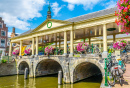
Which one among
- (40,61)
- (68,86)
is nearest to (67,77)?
(68,86)

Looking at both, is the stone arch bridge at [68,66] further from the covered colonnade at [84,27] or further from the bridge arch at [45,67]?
the covered colonnade at [84,27]

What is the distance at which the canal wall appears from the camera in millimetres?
25297

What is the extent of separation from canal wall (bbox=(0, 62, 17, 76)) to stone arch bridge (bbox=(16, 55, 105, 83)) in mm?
941

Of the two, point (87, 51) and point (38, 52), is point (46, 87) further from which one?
point (38, 52)

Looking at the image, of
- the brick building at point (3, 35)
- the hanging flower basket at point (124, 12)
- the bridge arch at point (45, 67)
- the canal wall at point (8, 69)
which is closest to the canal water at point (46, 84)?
the bridge arch at point (45, 67)

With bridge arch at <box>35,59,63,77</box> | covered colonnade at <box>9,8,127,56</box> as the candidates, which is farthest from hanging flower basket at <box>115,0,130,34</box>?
bridge arch at <box>35,59,63,77</box>

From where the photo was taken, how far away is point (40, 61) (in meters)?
21.6

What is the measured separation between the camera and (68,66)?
16.9 m

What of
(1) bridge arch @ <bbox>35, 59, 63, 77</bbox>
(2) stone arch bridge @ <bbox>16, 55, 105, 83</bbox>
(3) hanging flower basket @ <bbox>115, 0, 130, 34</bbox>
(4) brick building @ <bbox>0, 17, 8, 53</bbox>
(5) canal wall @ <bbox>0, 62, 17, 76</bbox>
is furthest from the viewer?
(4) brick building @ <bbox>0, 17, 8, 53</bbox>

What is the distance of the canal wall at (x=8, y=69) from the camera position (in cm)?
2530

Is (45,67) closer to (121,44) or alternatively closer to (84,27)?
(84,27)

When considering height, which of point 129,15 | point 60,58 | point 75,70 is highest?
point 129,15

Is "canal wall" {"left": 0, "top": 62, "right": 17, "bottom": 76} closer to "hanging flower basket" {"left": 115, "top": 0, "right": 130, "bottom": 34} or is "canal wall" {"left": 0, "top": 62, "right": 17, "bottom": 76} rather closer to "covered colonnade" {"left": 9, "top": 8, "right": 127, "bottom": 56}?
"covered colonnade" {"left": 9, "top": 8, "right": 127, "bottom": 56}

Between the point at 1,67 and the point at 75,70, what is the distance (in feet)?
55.6
